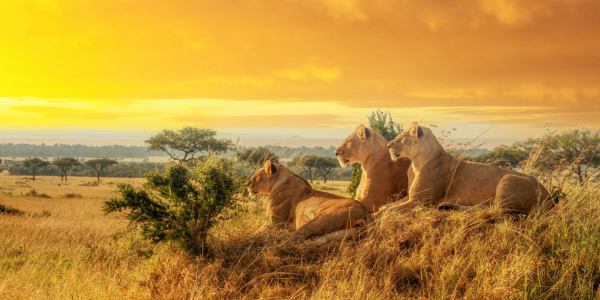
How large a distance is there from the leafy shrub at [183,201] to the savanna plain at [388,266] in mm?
322

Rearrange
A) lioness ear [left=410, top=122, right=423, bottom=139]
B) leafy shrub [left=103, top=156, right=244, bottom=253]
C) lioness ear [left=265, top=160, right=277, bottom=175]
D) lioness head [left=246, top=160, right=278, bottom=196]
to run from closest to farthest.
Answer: leafy shrub [left=103, top=156, right=244, bottom=253]
lioness ear [left=410, top=122, right=423, bottom=139]
lioness ear [left=265, top=160, right=277, bottom=175]
lioness head [left=246, top=160, right=278, bottom=196]

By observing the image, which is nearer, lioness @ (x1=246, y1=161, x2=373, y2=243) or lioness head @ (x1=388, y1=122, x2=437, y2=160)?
lioness @ (x1=246, y1=161, x2=373, y2=243)

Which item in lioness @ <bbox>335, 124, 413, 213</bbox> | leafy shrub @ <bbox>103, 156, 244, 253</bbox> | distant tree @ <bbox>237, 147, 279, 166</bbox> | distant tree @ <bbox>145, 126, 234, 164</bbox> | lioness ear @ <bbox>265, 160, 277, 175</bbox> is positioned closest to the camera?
leafy shrub @ <bbox>103, 156, 244, 253</bbox>

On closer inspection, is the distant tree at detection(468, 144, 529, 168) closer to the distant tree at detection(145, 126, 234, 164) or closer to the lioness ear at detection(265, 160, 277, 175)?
the lioness ear at detection(265, 160, 277, 175)

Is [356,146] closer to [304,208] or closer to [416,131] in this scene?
[416,131]

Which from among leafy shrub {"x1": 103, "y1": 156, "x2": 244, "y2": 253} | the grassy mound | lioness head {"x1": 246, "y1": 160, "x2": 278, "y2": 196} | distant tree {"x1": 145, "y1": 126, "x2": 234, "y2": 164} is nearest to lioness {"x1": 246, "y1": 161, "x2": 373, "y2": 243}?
lioness head {"x1": 246, "y1": 160, "x2": 278, "y2": 196}

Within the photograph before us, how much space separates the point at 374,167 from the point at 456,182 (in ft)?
5.46

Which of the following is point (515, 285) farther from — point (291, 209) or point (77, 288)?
point (77, 288)

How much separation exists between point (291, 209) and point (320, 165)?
5576 cm

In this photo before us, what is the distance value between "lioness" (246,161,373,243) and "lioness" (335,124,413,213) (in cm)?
82

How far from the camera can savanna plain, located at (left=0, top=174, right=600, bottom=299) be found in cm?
526

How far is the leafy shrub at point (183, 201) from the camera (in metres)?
6.39

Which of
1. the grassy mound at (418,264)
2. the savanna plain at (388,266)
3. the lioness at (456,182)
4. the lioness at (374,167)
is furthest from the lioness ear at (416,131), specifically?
the grassy mound at (418,264)

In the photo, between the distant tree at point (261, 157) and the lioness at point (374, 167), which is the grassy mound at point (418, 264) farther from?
the distant tree at point (261, 157)
